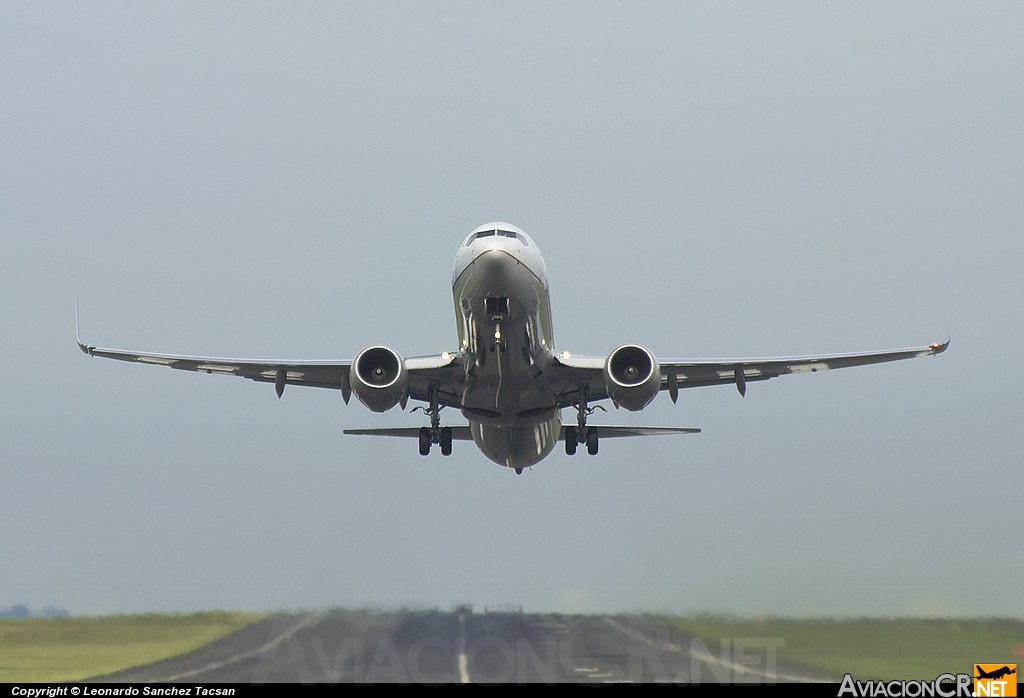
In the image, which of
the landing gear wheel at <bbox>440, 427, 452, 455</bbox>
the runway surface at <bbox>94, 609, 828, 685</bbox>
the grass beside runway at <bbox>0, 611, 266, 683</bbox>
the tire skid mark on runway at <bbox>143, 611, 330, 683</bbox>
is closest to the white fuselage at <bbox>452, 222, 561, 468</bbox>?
the landing gear wheel at <bbox>440, 427, 452, 455</bbox>

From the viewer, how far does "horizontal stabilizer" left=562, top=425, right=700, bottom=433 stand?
35.2 m

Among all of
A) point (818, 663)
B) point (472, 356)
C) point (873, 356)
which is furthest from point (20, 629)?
point (873, 356)

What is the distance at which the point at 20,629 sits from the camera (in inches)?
1073

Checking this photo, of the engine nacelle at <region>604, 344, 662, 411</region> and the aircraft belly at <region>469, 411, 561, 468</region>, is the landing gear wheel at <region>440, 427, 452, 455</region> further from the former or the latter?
the engine nacelle at <region>604, 344, 662, 411</region>

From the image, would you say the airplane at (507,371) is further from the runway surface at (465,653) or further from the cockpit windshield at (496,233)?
the runway surface at (465,653)

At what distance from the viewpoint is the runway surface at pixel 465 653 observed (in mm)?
22656

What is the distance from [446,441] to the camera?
119ft

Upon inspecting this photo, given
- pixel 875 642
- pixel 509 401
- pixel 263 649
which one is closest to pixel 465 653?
pixel 263 649

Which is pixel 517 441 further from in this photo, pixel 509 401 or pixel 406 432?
pixel 406 432

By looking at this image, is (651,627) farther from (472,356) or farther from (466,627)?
(472,356)

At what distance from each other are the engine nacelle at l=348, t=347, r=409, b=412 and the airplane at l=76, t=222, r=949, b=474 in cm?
2

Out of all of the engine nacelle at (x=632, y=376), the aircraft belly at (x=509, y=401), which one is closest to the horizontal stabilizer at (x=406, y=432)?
the aircraft belly at (x=509, y=401)

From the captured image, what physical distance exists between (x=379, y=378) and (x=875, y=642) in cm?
1226

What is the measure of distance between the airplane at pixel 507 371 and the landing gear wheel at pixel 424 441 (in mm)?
27
